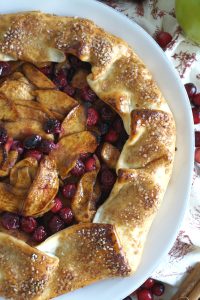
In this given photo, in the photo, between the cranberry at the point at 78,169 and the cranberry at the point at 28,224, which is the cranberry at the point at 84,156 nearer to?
the cranberry at the point at 78,169

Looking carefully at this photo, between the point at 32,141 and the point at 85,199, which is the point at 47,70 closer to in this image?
the point at 32,141

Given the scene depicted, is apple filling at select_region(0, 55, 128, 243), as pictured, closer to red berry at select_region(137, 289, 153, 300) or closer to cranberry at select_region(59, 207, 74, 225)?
cranberry at select_region(59, 207, 74, 225)

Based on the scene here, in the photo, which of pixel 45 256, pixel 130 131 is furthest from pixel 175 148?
pixel 45 256

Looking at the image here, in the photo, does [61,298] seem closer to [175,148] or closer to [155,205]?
[155,205]

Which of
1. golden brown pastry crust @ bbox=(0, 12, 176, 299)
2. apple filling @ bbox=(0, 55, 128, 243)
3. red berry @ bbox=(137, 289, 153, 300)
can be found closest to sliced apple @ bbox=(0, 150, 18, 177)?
apple filling @ bbox=(0, 55, 128, 243)

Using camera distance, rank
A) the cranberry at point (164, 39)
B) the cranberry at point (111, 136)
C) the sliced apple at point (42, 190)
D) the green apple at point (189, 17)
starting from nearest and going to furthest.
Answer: the sliced apple at point (42, 190), the cranberry at point (111, 136), the green apple at point (189, 17), the cranberry at point (164, 39)

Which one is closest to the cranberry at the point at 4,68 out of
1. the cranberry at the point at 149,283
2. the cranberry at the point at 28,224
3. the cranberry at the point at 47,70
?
the cranberry at the point at 47,70
